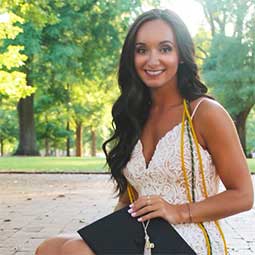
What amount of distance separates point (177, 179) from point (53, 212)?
5262mm

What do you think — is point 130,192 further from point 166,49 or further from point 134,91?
point 166,49

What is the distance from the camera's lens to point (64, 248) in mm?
2012

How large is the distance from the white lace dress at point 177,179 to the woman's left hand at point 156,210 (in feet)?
0.17

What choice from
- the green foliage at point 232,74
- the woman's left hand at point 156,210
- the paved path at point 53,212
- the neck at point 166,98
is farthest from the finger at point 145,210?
the green foliage at point 232,74

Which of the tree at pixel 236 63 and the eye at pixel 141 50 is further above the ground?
the tree at pixel 236 63

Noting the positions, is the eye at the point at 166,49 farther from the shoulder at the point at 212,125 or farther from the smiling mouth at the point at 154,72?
the shoulder at the point at 212,125

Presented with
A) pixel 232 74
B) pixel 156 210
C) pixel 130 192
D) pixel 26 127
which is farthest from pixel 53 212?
pixel 232 74

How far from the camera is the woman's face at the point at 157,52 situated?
2.18m

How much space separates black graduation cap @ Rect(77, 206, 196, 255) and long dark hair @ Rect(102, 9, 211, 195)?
38 centimetres

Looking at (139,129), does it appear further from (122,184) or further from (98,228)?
(98,228)

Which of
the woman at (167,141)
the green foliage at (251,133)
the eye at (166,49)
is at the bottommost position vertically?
the green foliage at (251,133)

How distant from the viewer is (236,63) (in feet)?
82.3

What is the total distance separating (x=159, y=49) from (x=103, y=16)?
1967 cm

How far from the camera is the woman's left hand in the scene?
1980mm
